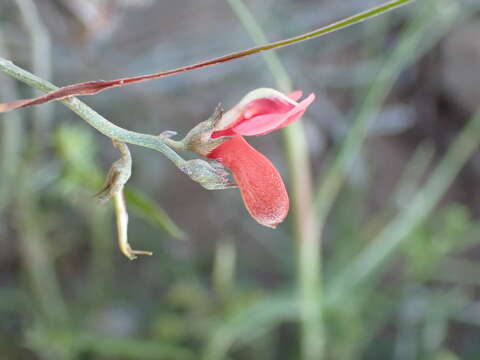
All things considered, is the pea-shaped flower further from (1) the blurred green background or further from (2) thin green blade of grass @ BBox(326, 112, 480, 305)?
(2) thin green blade of grass @ BBox(326, 112, 480, 305)

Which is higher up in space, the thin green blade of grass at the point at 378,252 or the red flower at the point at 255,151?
the thin green blade of grass at the point at 378,252

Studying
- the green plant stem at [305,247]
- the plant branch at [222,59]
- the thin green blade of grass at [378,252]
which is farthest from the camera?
the thin green blade of grass at [378,252]

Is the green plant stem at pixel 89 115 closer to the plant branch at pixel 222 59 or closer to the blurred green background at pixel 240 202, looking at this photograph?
the plant branch at pixel 222 59

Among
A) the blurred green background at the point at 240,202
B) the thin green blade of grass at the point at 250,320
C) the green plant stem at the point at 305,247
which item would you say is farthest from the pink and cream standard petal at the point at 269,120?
the thin green blade of grass at the point at 250,320

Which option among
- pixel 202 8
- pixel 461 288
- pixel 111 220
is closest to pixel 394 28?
pixel 202 8

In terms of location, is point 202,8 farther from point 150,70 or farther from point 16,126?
point 16,126

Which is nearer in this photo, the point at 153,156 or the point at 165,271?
the point at 165,271

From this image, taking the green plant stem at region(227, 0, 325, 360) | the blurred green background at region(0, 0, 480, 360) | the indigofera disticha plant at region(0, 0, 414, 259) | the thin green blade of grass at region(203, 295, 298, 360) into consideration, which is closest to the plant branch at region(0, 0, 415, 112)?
the indigofera disticha plant at region(0, 0, 414, 259)
